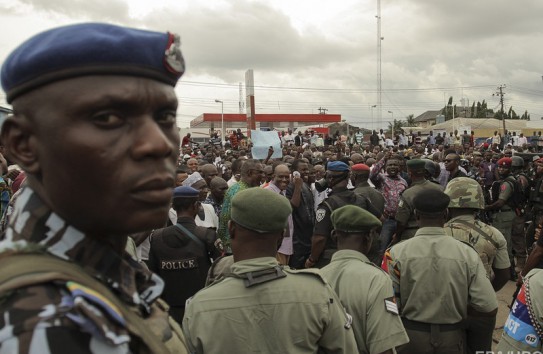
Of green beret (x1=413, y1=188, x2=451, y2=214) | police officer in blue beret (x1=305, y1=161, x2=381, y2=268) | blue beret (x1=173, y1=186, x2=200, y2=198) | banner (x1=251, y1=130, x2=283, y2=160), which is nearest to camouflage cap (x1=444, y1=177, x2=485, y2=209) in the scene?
green beret (x1=413, y1=188, x2=451, y2=214)

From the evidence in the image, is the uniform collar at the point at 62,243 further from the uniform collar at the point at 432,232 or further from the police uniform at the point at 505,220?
the police uniform at the point at 505,220

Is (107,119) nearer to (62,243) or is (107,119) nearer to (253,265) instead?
(62,243)

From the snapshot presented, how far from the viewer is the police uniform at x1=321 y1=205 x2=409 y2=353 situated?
261cm

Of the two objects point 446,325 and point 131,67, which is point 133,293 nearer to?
point 131,67

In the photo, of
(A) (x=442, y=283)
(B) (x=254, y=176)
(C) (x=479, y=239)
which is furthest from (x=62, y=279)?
(B) (x=254, y=176)

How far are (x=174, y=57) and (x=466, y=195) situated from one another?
3.49m

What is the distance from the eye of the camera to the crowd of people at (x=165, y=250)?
2.89 ft

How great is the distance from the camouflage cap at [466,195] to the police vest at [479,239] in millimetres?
156

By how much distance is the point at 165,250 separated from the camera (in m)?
3.74

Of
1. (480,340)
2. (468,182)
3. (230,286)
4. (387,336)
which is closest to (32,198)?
(230,286)

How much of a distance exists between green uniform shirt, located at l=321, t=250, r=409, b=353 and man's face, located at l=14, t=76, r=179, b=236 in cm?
199

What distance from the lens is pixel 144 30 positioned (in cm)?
106

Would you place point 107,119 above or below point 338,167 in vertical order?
above

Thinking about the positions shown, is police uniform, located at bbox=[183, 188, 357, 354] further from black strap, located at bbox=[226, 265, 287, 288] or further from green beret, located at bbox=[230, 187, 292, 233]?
green beret, located at bbox=[230, 187, 292, 233]
